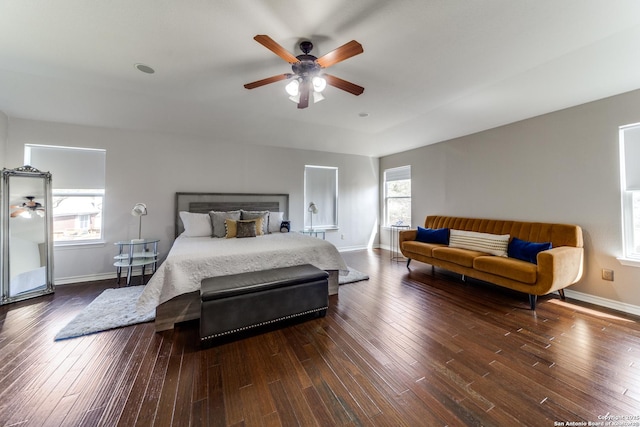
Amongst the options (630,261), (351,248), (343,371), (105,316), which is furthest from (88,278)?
(630,261)

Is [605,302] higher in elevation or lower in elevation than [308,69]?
lower

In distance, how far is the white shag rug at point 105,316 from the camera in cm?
232

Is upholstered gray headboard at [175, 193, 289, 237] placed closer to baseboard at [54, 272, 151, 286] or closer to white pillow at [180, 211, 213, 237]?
white pillow at [180, 211, 213, 237]

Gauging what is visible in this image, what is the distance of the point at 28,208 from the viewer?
3.17 meters

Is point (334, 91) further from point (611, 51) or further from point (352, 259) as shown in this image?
point (352, 259)

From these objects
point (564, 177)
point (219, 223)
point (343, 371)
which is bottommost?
point (343, 371)

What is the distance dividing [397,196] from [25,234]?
6.64m

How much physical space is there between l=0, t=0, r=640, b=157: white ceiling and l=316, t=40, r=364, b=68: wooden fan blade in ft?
0.88

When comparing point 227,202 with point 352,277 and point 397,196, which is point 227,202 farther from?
point 397,196

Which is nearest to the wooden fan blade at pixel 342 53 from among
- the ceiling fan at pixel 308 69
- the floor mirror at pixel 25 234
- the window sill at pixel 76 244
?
the ceiling fan at pixel 308 69

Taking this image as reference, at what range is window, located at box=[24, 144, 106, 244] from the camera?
362 cm

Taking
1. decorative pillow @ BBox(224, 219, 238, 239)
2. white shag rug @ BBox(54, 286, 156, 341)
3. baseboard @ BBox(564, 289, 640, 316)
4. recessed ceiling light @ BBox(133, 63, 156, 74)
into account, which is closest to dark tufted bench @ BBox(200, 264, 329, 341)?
white shag rug @ BBox(54, 286, 156, 341)

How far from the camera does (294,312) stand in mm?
2438

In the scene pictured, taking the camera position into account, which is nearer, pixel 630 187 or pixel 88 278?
pixel 630 187
